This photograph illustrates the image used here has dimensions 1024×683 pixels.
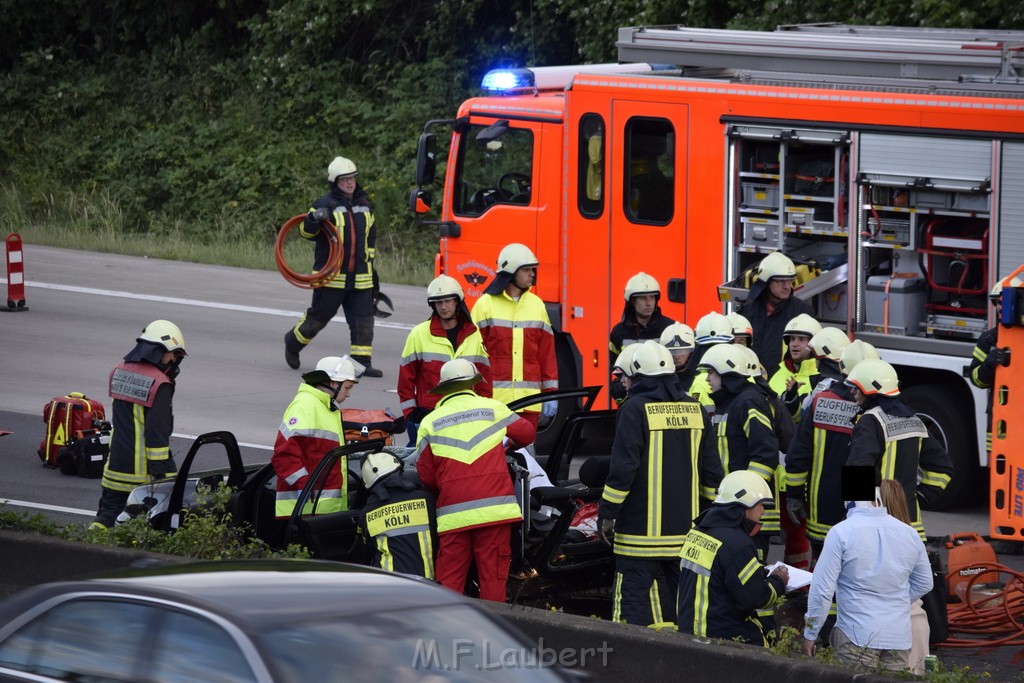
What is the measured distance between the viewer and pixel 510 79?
13133 millimetres

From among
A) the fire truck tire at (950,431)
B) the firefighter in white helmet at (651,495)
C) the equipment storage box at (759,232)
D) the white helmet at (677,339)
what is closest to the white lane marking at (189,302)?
the equipment storage box at (759,232)

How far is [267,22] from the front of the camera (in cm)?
2788

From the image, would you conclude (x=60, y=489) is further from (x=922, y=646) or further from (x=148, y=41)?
(x=148, y=41)

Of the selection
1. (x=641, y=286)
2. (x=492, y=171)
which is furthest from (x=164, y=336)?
(x=492, y=171)

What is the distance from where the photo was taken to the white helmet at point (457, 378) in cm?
755

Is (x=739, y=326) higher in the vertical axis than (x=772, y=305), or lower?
lower

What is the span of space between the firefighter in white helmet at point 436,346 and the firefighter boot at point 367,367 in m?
4.08

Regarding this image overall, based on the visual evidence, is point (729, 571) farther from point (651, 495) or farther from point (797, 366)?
point (797, 366)

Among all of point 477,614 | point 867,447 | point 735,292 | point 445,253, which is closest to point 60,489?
point 445,253

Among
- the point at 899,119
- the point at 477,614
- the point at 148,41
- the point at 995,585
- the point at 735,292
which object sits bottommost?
the point at 995,585

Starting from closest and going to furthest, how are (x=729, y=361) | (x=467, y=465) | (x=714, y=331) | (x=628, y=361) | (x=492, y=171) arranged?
(x=467, y=465), (x=628, y=361), (x=729, y=361), (x=714, y=331), (x=492, y=171)

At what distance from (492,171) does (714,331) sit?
356 cm

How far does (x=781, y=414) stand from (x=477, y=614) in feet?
13.7

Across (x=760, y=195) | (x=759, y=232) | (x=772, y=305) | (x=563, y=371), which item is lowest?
(x=563, y=371)
